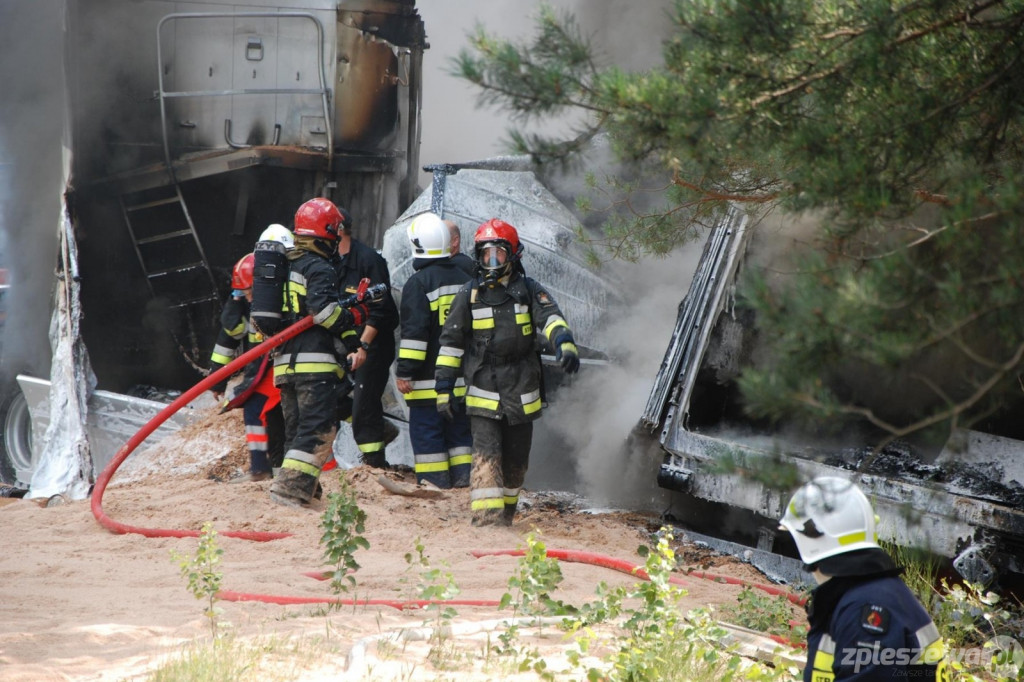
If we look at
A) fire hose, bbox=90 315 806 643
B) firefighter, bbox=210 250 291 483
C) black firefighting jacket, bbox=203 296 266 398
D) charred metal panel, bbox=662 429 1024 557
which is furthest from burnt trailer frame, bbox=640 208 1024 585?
black firefighting jacket, bbox=203 296 266 398

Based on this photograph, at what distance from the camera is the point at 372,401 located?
709 centimetres

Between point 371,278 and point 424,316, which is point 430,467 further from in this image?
point 371,278

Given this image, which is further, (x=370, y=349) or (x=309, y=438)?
(x=370, y=349)

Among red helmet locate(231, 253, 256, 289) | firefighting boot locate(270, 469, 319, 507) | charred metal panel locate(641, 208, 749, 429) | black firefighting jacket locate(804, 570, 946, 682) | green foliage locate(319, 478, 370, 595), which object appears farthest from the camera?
red helmet locate(231, 253, 256, 289)

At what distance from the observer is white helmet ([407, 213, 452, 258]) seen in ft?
21.7

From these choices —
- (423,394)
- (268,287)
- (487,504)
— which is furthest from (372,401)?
(487,504)

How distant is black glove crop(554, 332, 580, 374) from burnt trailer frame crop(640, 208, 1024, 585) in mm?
466

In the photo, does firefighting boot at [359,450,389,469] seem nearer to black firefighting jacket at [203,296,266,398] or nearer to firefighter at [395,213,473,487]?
firefighter at [395,213,473,487]

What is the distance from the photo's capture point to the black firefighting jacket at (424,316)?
6.42 m

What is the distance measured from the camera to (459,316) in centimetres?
593

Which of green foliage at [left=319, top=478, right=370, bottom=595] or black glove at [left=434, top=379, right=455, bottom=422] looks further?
black glove at [left=434, top=379, right=455, bottom=422]

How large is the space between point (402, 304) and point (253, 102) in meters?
2.38

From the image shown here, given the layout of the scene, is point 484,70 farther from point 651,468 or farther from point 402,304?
point 651,468

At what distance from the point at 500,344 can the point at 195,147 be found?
3450 mm
